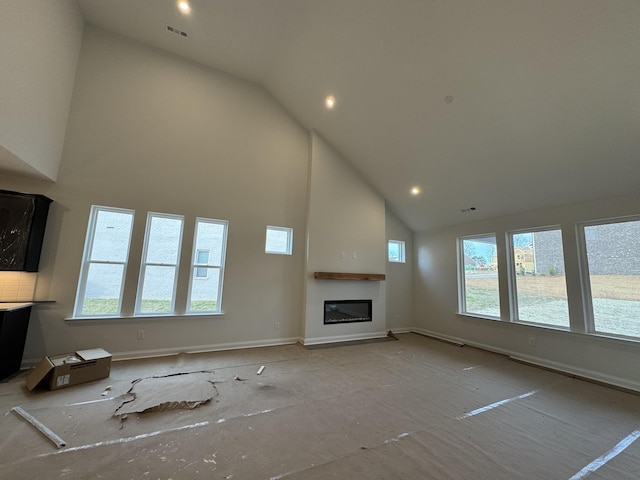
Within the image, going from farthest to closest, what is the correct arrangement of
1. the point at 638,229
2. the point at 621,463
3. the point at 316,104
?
1. the point at 316,104
2. the point at 638,229
3. the point at 621,463

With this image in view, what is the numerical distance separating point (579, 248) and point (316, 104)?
4.97 metres

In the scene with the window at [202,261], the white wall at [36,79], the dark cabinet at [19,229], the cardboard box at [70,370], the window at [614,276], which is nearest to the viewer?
the white wall at [36,79]

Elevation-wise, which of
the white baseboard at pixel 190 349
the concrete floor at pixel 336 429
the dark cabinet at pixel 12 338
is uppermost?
the dark cabinet at pixel 12 338

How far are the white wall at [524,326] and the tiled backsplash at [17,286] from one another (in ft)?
23.2

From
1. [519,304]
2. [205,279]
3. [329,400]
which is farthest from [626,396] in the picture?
[205,279]

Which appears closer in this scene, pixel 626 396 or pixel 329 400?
pixel 329 400

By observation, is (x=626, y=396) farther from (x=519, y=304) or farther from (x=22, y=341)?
(x=22, y=341)

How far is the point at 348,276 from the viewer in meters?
5.31

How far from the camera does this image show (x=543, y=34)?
2.63m

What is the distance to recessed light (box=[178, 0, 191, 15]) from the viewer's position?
3.70m

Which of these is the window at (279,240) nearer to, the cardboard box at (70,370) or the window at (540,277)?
the cardboard box at (70,370)

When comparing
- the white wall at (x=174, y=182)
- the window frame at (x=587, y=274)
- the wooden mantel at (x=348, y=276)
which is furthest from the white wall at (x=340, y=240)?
the window frame at (x=587, y=274)

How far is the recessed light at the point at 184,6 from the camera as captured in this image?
12.1ft

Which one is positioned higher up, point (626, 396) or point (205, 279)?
point (205, 279)
